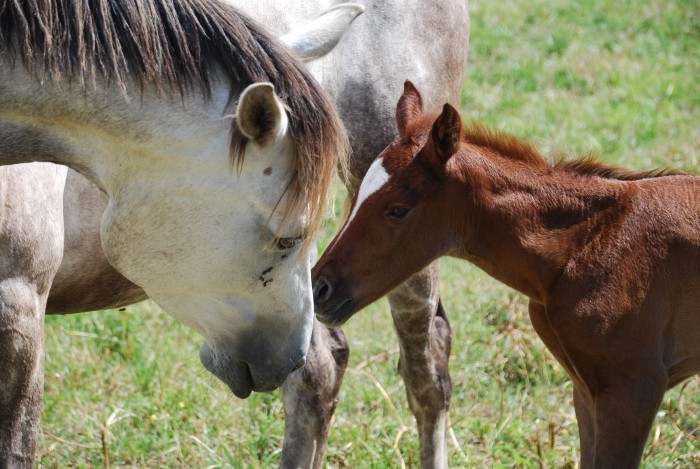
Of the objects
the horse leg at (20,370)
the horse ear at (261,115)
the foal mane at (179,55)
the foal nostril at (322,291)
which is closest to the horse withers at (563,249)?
the foal nostril at (322,291)

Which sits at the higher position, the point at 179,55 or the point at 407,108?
the point at 407,108

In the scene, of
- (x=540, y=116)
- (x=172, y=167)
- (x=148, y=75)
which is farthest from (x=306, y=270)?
(x=540, y=116)

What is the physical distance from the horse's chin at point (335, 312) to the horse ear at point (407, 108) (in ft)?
1.82

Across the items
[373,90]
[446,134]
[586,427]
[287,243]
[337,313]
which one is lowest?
[586,427]

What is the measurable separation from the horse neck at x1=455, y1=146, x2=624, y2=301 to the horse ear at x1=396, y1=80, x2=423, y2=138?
0.22 metres

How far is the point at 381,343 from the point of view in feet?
15.4

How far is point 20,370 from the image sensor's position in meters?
2.46

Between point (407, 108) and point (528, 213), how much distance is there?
1.69 feet

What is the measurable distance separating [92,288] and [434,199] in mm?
1137

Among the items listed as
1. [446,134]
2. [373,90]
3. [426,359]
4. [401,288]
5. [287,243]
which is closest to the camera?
[287,243]

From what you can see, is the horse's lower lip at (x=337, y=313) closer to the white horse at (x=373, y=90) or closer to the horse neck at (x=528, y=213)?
the horse neck at (x=528, y=213)

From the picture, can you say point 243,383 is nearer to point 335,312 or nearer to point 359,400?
point 335,312

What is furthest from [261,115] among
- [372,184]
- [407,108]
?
[407,108]

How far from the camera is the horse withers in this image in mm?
2572
